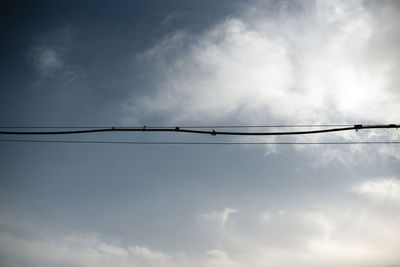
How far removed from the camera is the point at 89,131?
24.6 ft

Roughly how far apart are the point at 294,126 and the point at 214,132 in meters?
4.23

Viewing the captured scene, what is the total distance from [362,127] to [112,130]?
28.6 ft

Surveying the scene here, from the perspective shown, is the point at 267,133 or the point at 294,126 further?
the point at 294,126

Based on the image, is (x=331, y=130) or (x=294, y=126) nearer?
(x=331, y=130)

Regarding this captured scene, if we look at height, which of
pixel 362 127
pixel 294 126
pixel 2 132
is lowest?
pixel 2 132

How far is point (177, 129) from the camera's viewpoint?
7.77 m

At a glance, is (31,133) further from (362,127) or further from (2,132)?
(362,127)

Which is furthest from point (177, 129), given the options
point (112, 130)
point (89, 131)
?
point (89, 131)

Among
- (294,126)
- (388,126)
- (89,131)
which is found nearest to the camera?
(388,126)

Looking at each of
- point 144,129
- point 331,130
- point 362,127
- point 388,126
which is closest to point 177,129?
point 144,129

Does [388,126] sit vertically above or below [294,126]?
below

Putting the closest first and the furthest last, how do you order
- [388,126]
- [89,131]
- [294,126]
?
Result: [388,126]
[89,131]
[294,126]

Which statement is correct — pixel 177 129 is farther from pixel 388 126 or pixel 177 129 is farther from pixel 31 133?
pixel 388 126

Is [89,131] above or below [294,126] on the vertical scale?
below
